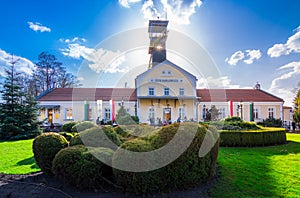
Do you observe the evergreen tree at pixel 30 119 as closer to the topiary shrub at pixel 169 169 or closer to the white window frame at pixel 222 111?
the topiary shrub at pixel 169 169

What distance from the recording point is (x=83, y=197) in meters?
4.38

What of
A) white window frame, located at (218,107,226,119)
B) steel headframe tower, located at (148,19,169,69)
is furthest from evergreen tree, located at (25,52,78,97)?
white window frame, located at (218,107,226,119)

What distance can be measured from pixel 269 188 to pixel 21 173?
22.2 ft

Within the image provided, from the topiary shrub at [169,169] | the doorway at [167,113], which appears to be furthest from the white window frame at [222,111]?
the topiary shrub at [169,169]

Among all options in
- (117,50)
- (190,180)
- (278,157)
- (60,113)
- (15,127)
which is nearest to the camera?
(190,180)

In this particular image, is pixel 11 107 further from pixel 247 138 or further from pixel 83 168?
pixel 247 138

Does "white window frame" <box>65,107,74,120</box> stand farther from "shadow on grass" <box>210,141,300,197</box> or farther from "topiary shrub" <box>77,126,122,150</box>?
"shadow on grass" <box>210,141,300,197</box>

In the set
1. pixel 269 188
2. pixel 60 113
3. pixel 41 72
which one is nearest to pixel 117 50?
pixel 269 188

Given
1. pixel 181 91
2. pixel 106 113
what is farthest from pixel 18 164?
pixel 181 91

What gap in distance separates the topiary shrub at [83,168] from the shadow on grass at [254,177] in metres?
Answer: 2.47

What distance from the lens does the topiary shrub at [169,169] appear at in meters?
4.27

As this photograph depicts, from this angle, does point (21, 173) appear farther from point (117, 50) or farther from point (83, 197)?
point (117, 50)

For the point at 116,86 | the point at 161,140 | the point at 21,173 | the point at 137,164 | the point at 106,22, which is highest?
the point at 106,22

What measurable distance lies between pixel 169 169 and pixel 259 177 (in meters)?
2.66
